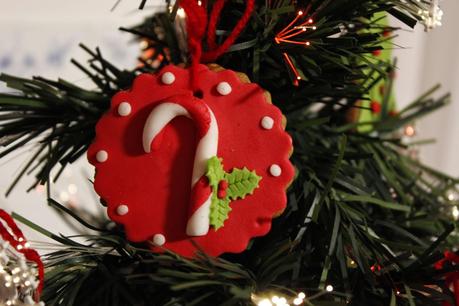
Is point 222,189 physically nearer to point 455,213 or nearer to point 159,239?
point 159,239

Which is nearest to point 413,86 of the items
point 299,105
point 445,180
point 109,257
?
point 445,180

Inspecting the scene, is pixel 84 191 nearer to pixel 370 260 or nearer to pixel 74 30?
pixel 74 30

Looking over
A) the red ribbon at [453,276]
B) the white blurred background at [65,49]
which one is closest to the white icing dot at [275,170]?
the red ribbon at [453,276]

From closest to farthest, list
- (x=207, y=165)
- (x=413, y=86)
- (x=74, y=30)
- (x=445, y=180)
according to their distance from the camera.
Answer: (x=207, y=165) < (x=445, y=180) < (x=74, y=30) < (x=413, y=86)

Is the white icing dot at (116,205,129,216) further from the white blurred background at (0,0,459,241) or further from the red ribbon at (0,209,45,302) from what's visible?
the white blurred background at (0,0,459,241)

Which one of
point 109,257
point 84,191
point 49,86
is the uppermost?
point 49,86

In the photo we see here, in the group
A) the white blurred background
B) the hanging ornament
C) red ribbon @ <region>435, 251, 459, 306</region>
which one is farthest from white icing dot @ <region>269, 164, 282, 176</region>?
the white blurred background

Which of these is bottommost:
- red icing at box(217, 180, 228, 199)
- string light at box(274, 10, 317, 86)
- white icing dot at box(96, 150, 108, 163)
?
red icing at box(217, 180, 228, 199)

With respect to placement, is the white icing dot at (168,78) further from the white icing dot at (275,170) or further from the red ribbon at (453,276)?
the red ribbon at (453,276)
